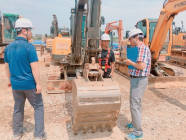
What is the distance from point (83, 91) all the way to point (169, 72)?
696cm

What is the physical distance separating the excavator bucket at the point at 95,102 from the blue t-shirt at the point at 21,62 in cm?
81

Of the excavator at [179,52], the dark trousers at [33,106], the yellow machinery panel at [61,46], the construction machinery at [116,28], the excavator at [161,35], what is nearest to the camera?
the dark trousers at [33,106]

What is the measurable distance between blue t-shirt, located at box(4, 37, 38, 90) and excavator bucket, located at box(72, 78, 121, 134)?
0.81 m

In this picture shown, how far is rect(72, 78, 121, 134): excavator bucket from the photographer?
3.04m

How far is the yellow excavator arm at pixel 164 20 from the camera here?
6594mm

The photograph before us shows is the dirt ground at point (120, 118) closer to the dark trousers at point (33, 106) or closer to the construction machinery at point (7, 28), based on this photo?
the dark trousers at point (33, 106)

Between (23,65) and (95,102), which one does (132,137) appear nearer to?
(95,102)

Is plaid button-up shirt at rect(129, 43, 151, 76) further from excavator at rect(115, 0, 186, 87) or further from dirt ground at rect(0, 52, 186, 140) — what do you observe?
excavator at rect(115, 0, 186, 87)

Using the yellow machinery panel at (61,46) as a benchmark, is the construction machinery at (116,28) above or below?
above

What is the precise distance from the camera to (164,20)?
7246 mm

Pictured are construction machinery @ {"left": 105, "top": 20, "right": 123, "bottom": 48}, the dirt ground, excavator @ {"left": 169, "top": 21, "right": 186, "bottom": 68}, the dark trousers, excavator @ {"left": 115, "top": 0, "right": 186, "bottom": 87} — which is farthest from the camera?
construction machinery @ {"left": 105, "top": 20, "right": 123, "bottom": 48}

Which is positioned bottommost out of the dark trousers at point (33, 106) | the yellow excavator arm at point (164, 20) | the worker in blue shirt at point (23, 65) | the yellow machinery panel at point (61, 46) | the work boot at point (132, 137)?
the work boot at point (132, 137)

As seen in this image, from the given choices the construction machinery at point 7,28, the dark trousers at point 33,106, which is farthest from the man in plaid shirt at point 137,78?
the construction machinery at point 7,28

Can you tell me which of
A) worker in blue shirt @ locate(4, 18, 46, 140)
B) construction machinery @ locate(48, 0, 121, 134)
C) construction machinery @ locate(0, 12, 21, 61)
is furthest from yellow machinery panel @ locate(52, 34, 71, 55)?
construction machinery @ locate(0, 12, 21, 61)
